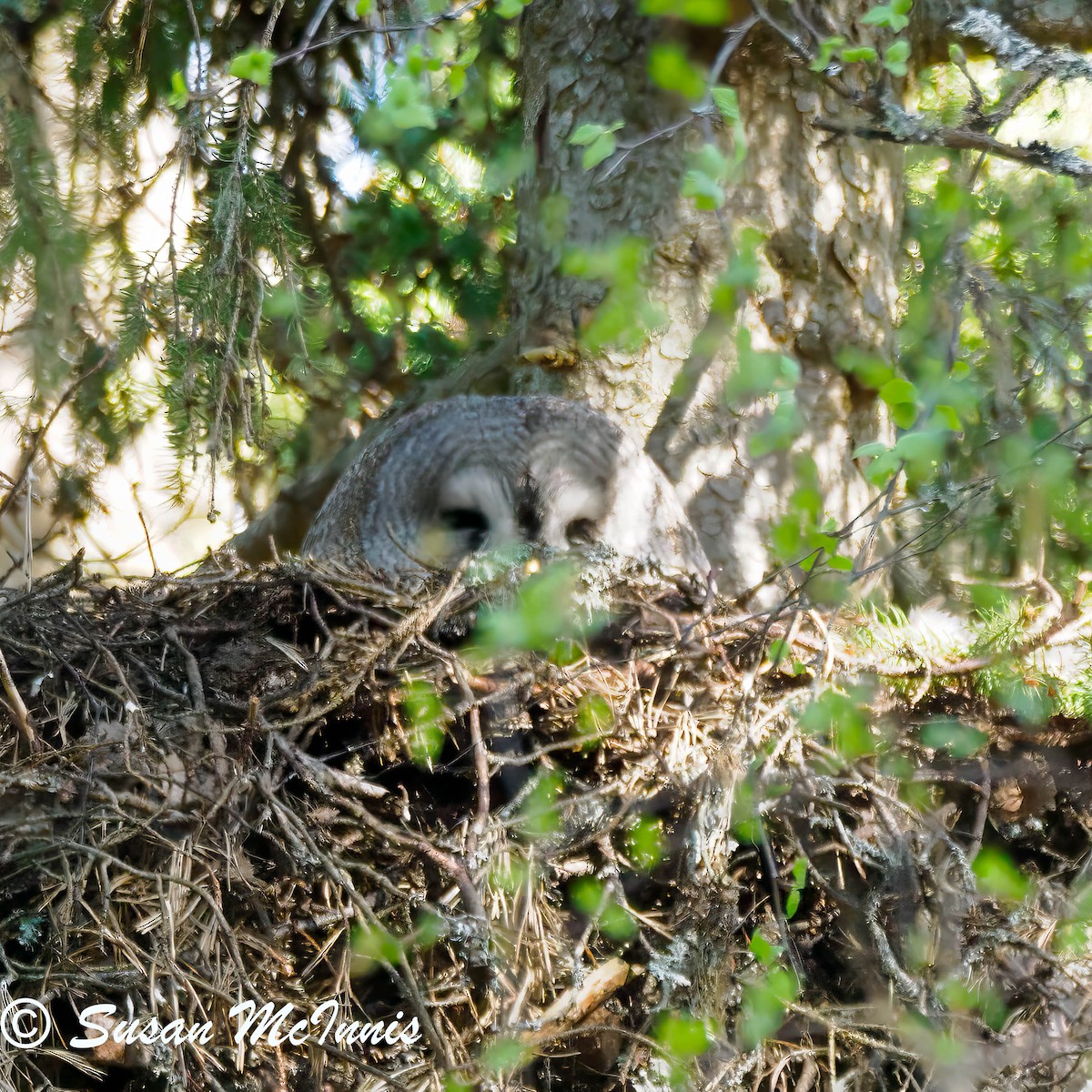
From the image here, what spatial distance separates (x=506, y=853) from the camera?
1427 millimetres

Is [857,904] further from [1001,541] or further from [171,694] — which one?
[1001,541]

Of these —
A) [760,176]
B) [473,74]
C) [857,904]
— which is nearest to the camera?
[857,904]

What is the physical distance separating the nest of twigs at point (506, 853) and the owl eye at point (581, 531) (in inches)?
29.8

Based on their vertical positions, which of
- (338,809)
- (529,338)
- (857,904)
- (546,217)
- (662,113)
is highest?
(662,113)

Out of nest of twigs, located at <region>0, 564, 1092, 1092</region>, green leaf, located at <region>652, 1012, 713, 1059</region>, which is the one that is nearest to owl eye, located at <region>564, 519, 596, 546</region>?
nest of twigs, located at <region>0, 564, 1092, 1092</region>

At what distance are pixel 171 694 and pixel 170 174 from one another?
2.39m

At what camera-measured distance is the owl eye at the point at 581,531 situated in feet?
8.16

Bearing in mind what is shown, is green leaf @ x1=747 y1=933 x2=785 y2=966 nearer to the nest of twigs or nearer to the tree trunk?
A: the nest of twigs

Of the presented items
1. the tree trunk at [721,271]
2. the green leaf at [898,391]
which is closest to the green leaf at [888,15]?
the green leaf at [898,391]

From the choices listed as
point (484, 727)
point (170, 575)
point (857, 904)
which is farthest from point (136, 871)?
point (857, 904)

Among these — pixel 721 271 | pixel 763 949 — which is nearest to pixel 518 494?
pixel 721 271

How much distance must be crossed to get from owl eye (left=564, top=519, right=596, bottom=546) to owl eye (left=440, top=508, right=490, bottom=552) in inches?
7.5

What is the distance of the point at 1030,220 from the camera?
236 cm

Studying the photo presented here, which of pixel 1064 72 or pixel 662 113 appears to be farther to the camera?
pixel 662 113
